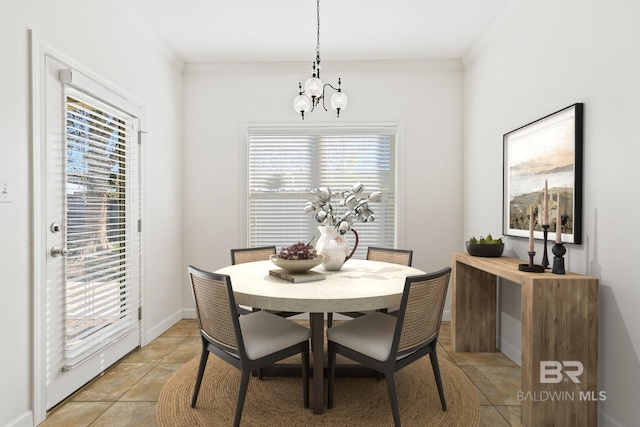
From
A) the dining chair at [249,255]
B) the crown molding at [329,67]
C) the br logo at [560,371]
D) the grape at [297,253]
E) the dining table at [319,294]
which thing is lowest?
the br logo at [560,371]

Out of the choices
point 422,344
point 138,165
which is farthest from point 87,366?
point 422,344

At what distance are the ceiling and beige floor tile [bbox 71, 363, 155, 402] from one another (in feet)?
8.83

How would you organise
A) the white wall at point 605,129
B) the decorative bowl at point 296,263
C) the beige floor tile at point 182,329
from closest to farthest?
the white wall at point 605,129 < the decorative bowl at point 296,263 < the beige floor tile at point 182,329

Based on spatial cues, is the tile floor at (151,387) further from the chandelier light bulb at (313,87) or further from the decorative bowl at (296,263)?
the chandelier light bulb at (313,87)

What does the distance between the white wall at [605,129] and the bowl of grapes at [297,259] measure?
5.00 feet

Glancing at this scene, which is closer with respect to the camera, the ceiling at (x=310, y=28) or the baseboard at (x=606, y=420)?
the baseboard at (x=606, y=420)

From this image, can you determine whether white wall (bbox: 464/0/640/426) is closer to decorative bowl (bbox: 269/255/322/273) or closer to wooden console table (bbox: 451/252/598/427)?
wooden console table (bbox: 451/252/598/427)

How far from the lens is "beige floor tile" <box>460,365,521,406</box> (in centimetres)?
217

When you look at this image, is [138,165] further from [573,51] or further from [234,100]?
[573,51]

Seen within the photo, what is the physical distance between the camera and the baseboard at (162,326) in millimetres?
3086

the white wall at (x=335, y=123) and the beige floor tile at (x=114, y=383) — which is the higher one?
the white wall at (x=335, y=123)

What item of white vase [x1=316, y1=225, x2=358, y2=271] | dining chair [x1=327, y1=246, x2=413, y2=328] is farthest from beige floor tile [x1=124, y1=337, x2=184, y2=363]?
white vase [x1=316, y1=225, x2=358, y2=271]

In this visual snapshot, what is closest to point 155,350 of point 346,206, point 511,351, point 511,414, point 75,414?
point 75,414

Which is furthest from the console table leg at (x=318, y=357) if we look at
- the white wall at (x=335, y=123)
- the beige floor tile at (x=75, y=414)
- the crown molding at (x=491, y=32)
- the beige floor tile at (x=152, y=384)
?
the crown molding at (x=491, y=32)
